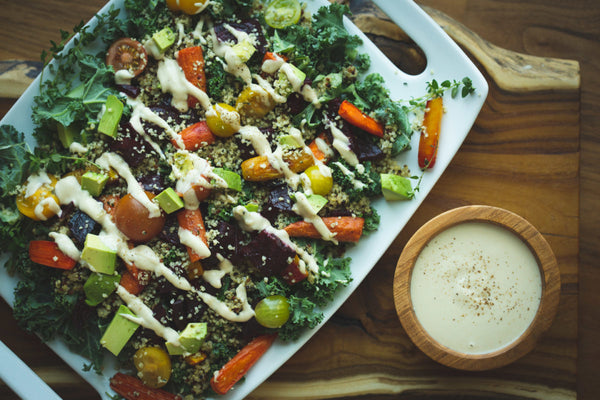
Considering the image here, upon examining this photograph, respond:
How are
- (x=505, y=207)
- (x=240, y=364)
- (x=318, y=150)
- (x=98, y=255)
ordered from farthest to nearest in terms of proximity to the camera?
(x=505, y=207) → (x=318, y=150) → (x=240, y=364) → (x=98, y=255)

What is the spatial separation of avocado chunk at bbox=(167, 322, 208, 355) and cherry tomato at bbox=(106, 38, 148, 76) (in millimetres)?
1353

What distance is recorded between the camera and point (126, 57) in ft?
7.89

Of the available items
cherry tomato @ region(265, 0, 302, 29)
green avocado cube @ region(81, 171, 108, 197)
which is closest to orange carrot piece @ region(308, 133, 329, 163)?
cherry tomato @ region(265, 0, 302, 29)

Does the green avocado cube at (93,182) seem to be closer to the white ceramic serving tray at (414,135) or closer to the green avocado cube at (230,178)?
the white ceramic serving tray at (414,135)

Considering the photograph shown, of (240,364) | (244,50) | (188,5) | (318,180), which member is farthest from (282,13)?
(240,364)

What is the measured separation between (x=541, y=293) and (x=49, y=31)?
3121 millimetres

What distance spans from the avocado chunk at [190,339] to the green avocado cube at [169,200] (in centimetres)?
59

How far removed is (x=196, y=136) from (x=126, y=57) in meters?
0.58

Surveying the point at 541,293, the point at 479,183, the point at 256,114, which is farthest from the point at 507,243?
the point at 256,114

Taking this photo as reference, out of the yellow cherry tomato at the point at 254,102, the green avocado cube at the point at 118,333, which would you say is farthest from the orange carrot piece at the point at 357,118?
the green avocado cube at the point at 118,333

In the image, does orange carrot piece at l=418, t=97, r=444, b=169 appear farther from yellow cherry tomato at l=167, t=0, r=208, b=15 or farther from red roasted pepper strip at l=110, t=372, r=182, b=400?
red roasted pepper strip at l=110, t=372, r=182, b=400

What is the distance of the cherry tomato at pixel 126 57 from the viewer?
2406 mm

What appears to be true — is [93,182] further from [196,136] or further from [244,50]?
[244,50]

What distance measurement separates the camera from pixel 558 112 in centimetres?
270
